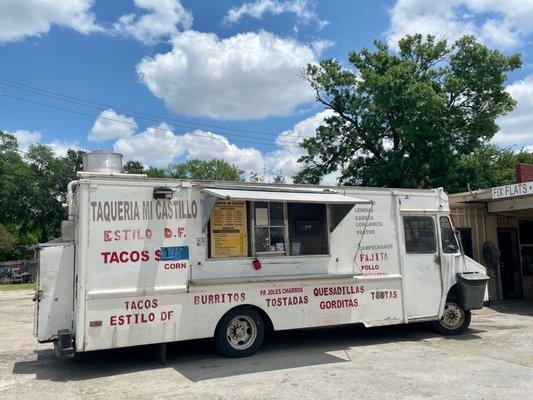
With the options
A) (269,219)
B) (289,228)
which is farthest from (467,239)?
(269,219)

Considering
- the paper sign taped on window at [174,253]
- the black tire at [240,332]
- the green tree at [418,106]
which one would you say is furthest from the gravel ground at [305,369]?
→ the green tree at [418,106]

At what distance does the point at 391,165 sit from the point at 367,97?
3.94 metres

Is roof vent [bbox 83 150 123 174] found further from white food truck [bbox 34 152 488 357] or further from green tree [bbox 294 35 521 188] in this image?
green tree [bbox 294 35 521 188]

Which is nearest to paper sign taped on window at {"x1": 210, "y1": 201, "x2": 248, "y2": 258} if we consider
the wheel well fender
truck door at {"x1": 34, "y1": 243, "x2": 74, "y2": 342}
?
the wheel well fender

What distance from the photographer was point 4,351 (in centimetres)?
962

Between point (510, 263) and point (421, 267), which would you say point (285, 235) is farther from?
point (510, 263)

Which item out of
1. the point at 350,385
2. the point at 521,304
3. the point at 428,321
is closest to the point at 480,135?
the point at 521,304

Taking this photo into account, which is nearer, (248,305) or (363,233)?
(248,305)

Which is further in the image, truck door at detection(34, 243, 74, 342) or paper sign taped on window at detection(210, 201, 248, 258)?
paper sign taped on window at detection(210, 201, 248, 258)

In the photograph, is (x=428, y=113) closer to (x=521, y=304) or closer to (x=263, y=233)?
(x=521, y=304)

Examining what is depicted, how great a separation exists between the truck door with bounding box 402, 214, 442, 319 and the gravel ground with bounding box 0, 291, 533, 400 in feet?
2.18

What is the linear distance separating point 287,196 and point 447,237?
4038 mm

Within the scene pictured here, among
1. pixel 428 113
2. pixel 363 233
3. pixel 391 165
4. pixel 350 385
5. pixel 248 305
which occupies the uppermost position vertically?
pixel 428 113

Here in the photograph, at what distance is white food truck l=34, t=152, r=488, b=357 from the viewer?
295 inches
